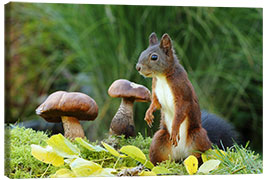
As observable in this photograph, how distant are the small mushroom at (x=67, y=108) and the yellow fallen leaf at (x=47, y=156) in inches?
5.5

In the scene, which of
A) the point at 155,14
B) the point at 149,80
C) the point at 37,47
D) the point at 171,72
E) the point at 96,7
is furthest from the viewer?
the point at 37,47

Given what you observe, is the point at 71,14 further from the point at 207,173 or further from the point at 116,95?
the point at 207,173

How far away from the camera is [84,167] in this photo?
3.13 feet

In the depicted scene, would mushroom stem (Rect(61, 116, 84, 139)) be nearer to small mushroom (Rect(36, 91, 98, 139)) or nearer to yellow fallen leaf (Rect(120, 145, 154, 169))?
small mushroom (Rect(36, 91, 98, 139))

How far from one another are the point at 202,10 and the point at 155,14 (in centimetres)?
37

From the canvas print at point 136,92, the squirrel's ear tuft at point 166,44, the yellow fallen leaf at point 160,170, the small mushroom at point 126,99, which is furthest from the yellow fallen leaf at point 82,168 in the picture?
the squirrel's ear tuft at point 166,44

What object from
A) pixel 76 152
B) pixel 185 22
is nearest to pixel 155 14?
pixel 185 22

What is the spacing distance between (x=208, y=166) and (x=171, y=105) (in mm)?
203

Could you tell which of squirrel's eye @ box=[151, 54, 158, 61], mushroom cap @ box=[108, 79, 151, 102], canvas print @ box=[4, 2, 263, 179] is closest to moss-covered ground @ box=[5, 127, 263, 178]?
canvas print @ box=[4, 2, 263, 179]

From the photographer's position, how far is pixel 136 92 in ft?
3.82

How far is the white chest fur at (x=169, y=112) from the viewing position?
1.06 meters

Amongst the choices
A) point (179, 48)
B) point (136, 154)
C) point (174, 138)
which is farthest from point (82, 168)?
point (179, 48)

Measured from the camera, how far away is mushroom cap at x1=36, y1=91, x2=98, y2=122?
1090 millimetres

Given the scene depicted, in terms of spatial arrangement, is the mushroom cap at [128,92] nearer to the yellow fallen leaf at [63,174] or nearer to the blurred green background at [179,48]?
the blurred green background at [179,48]
